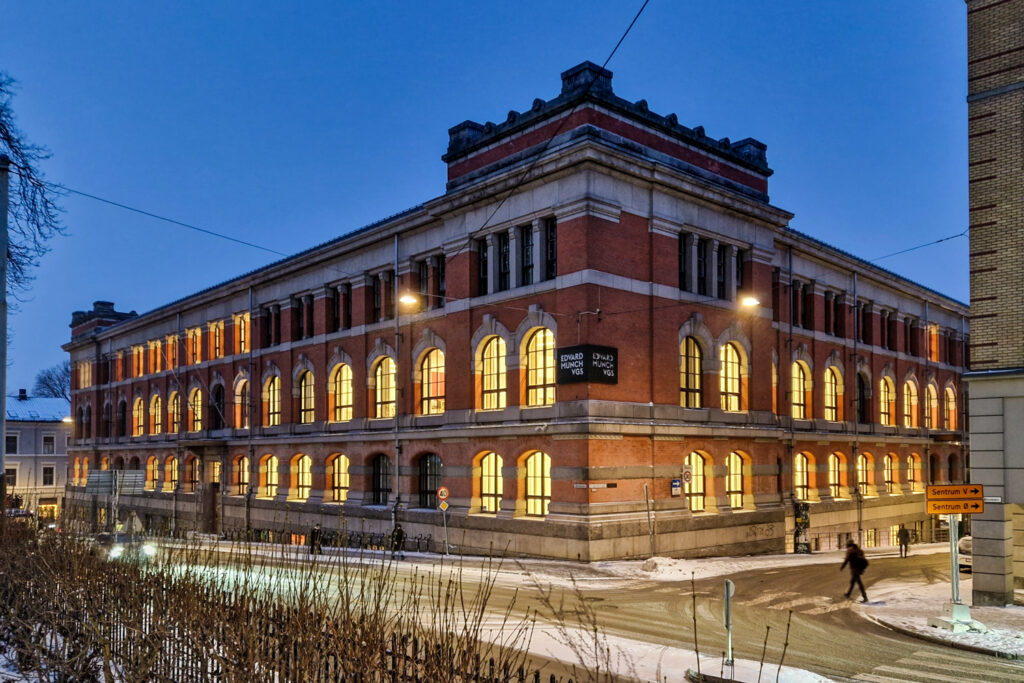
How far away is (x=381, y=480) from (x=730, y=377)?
16701 mm

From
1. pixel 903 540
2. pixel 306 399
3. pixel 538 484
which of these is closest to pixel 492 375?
pixel 538 484

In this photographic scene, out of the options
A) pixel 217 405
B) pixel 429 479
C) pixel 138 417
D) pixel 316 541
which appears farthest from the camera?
pixel 138 417

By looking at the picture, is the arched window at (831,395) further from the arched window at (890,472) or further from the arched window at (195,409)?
the arched window at (195,409)

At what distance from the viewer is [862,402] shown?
154 feet

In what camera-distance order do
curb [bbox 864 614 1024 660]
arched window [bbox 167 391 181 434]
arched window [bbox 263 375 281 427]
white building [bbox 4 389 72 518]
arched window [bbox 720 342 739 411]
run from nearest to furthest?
curb [bbox 864 614 1024 660] → arched window [bbox 720 342 739 411] → arched window [bbox 263 375 281 427] → arched window [bbox 167 391 181 434] → white building [bbox 4 389 72 518]

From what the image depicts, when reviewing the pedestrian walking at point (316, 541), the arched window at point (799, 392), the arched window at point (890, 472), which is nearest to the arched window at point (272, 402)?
the pedestrian walking at point (316, 541)

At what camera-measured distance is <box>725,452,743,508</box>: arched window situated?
114ft

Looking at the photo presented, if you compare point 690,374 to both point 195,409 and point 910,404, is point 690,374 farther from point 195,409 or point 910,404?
→ point 195,409

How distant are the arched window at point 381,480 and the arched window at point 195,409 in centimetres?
2060

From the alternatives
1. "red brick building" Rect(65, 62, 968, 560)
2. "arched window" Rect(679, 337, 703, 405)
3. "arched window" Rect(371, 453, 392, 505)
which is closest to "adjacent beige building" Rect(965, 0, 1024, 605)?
"red brick building" Rect(65, 62, 968, 560)

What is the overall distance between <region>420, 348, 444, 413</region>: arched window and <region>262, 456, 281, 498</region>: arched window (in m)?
14.4

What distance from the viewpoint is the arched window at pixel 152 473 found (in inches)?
2366

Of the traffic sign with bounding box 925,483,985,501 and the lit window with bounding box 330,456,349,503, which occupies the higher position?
the traffic sign with bounding box 925,483,985,501

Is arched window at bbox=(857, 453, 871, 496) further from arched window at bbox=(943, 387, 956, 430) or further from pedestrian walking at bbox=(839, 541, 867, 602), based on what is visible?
pedestrian walking at bbox=(839, 541, 867, 602)
